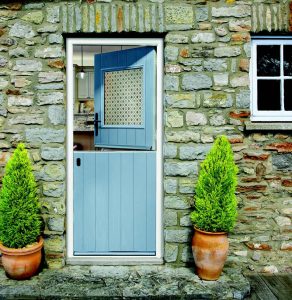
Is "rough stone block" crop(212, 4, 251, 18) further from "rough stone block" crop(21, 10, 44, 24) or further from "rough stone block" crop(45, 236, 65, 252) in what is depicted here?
"rough stone block" crop(45, 236, 65, 252)

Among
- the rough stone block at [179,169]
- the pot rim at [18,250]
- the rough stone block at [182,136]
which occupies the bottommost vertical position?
the pot rim at [18,250]

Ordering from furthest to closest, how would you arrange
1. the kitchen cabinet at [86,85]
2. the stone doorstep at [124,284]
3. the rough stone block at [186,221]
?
1. the kitchen cabinet at [86,85]
2. the rough stone block at [186,221]
3. the stone doorstep at [124,284]

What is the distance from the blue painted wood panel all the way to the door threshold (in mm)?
1302

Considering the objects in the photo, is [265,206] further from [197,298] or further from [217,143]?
[197,298]

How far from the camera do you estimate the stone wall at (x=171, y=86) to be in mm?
4059

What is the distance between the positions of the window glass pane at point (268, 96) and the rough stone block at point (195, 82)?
0.69 metres

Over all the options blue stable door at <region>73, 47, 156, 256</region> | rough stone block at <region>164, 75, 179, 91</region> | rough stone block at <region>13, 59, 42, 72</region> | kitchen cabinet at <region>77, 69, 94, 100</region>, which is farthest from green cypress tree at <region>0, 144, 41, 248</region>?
kitchen cabinet at <region>77, 69, 94, 100</region>

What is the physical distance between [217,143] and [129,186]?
1.19 meters

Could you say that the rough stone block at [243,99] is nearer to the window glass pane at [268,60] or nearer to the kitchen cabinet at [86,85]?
the window glass pane at [268,60]

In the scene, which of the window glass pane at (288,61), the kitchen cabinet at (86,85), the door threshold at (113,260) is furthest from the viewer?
the kitchen cabinet at (86,85)

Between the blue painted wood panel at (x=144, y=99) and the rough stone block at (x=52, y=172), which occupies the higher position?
the blue painted wood panel at (x=144, y=99)

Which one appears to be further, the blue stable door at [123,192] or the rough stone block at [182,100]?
the blue stable door at [123,192]

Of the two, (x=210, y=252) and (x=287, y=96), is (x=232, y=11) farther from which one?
(x=210, y=252)

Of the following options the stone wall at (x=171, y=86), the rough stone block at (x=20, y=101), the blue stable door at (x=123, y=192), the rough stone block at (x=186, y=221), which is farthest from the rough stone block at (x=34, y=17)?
the rough stone block at (x=186, y=221)
